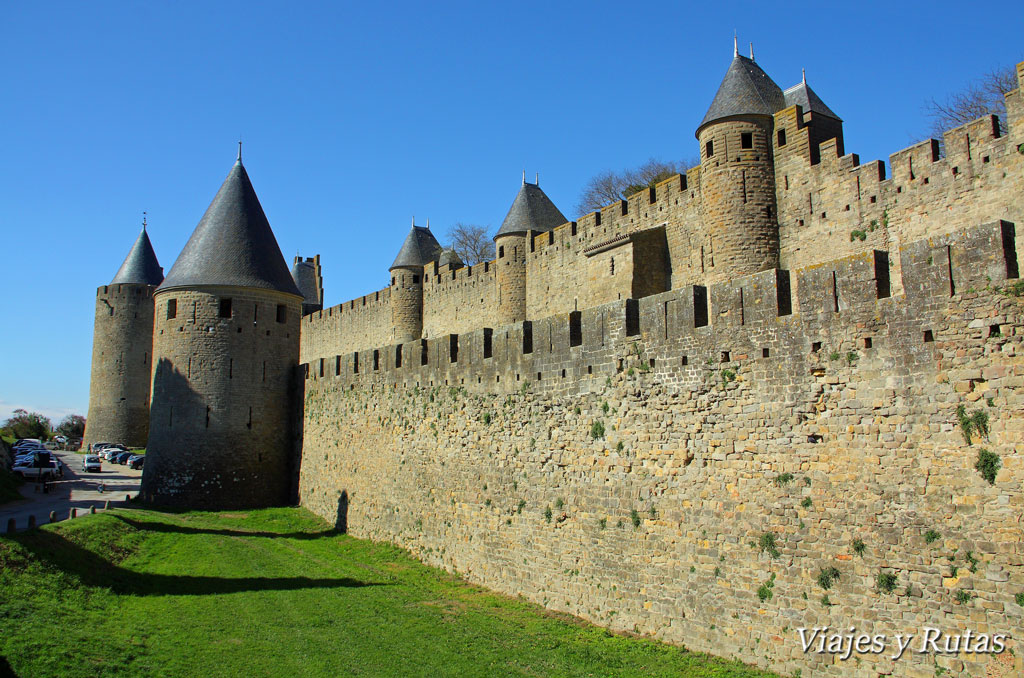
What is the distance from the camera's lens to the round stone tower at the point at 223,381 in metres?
21.5

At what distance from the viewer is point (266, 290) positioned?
22.7m

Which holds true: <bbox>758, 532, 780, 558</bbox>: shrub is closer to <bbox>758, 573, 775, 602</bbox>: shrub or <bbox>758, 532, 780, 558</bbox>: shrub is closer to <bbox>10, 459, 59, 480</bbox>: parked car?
<bbox>758, 573, 775, 602</bbox>: shrub

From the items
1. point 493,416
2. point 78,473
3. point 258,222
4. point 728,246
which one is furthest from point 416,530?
point 78,473

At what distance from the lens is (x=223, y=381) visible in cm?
2183

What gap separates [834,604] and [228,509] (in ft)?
57.8

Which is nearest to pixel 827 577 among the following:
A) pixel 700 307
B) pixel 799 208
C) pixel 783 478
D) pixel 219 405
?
pixel 783 478

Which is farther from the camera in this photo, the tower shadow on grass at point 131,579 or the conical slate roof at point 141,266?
the conical slate roof at point 141,266

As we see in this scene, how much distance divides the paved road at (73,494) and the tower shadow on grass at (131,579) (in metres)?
2.79

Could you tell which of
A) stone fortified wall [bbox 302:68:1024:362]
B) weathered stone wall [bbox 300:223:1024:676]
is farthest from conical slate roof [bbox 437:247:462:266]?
weathered stone wall [bbox 300:223:1024:676]

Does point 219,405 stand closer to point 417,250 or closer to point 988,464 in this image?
point 417,250

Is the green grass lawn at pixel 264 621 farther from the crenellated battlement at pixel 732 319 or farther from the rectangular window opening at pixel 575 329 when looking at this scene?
the rectangular window opening at pixel 575 329

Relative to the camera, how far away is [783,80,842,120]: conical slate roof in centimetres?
Result: 1921

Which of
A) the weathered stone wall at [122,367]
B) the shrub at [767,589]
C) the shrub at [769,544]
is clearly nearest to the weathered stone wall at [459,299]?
the shrub at [769,544]

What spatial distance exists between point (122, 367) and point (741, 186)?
38971 millimetres
